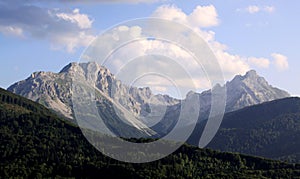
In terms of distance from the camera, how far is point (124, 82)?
107 metres

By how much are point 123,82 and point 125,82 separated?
0.66m

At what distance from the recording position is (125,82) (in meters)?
107

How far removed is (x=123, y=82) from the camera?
351 feet

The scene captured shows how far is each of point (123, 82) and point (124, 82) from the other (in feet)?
0.79

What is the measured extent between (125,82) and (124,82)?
566mm
